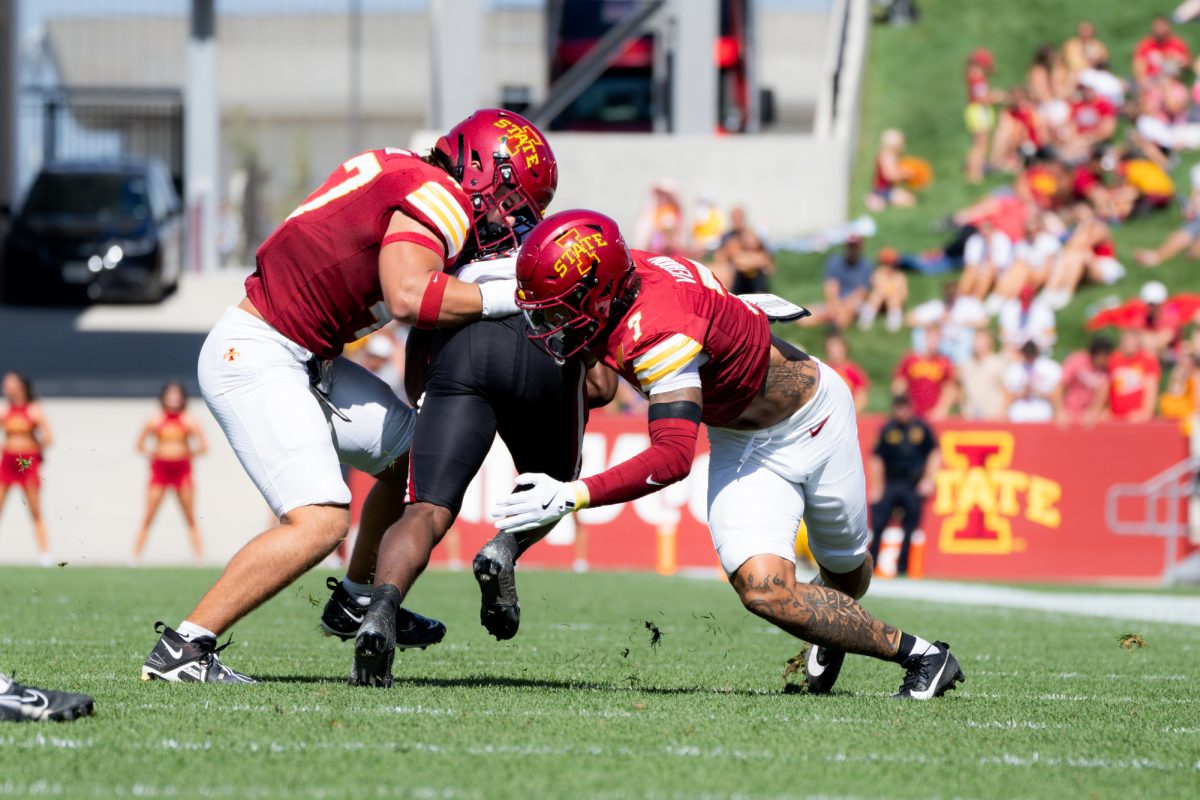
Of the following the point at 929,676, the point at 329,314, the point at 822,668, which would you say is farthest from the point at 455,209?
the point at 929,676

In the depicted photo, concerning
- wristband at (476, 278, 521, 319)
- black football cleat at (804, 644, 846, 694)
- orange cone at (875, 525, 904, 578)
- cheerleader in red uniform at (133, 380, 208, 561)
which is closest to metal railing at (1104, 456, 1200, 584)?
orange cone at (875, 525, 904, 578)

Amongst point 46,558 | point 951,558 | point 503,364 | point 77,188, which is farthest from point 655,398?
point 77,188

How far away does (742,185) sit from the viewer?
2223 centimetres

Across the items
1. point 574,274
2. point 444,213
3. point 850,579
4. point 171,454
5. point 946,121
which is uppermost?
point 946,121

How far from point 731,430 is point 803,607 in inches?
24.9

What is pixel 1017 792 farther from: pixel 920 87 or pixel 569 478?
pixel 920 87

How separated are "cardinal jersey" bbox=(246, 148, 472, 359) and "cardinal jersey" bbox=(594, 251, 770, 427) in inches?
27.6

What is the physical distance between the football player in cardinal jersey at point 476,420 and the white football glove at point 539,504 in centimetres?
52

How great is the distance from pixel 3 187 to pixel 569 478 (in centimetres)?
2456

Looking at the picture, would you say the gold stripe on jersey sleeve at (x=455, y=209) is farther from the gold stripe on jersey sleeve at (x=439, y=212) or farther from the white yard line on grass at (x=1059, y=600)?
the white yard line on grass at (x=1059, y=600)

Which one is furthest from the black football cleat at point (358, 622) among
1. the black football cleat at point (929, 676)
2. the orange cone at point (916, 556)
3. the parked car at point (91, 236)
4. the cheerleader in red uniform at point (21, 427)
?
the parked car at point (91, 236)

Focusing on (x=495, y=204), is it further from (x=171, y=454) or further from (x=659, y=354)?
(x=171, y=454)

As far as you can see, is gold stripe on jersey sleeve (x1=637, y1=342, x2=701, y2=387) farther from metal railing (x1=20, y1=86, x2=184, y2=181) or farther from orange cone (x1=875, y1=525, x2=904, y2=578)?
metal railing (x1=20, y1=86, x2=184, y2=181)

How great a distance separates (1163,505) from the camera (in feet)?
53.1
